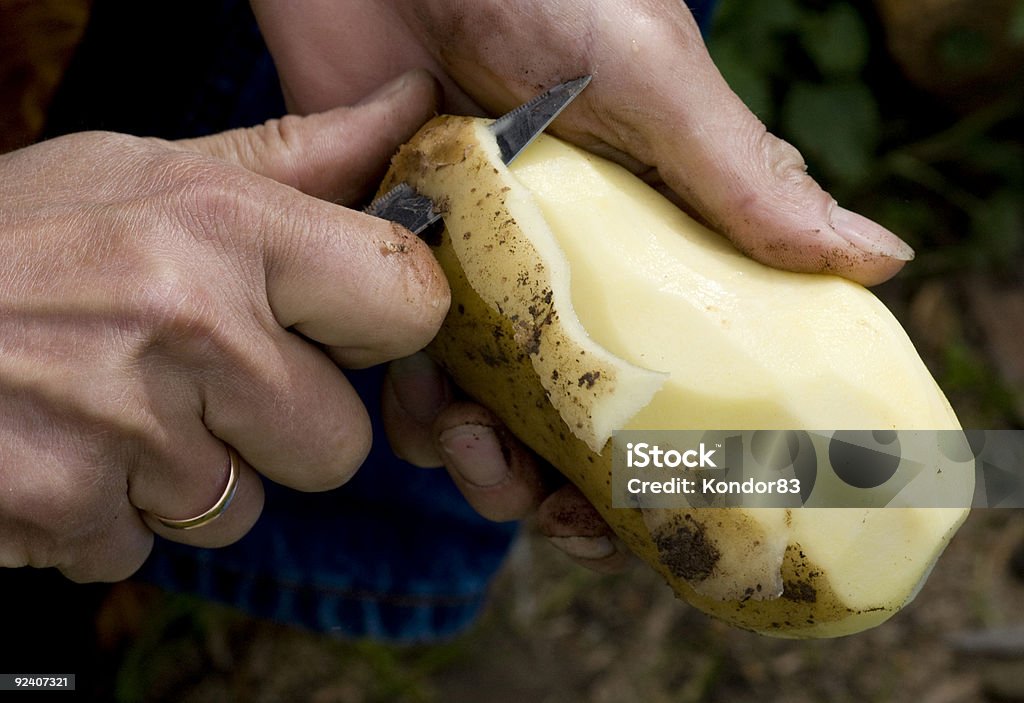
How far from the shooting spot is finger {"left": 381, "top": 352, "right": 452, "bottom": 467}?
1.38m

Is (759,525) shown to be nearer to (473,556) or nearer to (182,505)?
(182,505)

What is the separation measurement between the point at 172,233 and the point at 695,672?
1.47 metres

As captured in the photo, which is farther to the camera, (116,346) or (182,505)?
(182,505)

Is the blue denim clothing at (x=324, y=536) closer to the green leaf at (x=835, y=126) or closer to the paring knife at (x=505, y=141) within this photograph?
the paring knife at (x=505, y=141)

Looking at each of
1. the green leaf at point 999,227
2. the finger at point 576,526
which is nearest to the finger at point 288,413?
the finger at point 576,526

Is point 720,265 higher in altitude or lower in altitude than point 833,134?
higher

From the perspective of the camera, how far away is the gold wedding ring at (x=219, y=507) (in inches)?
43.2

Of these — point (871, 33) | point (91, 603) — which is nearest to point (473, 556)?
point (91, 603)

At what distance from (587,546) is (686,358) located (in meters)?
0.42

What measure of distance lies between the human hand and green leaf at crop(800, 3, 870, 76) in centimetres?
171

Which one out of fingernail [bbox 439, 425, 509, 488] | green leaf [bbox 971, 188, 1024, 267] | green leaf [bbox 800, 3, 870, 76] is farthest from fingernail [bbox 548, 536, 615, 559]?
green leaf [bbox 971, 188, 1024, 267]

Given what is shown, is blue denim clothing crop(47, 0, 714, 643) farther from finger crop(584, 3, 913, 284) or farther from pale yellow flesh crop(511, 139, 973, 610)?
pale yellow flesh crop(511, 139, 973, 610)

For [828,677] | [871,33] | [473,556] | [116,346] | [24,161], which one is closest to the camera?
[116,346]

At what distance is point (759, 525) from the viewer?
98 cm
